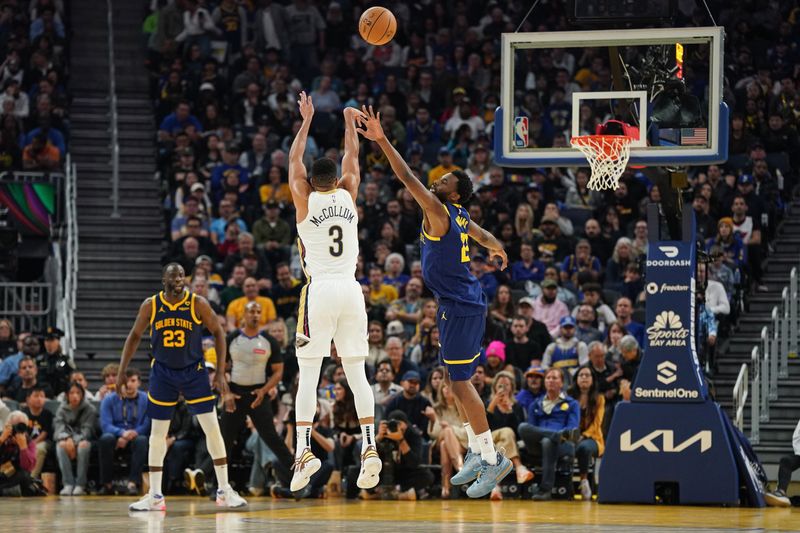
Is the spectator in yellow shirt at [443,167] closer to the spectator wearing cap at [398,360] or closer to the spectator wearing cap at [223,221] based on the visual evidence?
the spectator wearing cap at [223,221]

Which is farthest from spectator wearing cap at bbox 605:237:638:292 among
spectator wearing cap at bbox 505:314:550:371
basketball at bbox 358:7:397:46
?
basketball at bbox 358:7:397:46

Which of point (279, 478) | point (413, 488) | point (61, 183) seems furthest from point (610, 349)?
point (61, 183)

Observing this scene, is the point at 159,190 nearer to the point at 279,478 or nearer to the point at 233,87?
the point at 233,87

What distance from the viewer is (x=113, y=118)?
24.3 meters

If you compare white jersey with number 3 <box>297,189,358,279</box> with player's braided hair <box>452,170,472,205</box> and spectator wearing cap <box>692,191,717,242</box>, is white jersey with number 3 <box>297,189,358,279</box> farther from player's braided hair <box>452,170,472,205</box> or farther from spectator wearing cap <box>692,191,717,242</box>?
spectator wearing cap <box>692,191,717,242</box>

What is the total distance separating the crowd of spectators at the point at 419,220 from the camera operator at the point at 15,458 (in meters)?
0.53

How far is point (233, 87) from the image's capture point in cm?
2539

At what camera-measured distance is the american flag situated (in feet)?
46.3

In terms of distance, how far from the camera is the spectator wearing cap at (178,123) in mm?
24328

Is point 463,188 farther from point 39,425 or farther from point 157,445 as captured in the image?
point 39,425

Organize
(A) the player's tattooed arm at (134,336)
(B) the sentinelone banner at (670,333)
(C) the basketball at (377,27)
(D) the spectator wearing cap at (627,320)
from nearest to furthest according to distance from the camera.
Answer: (C) the basketball at (377,27) → (A) the player's tattooed arm at (134,336) → (B) the sentinelone banner at (670,333) → (D) the spectator wearing cap at (627,320)

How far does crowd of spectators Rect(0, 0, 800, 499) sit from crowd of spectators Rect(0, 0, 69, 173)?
1.68 metres

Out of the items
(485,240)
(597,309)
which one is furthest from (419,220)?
(485,240)

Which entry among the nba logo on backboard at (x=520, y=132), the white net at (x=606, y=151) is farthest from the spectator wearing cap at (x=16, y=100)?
the white net at (x=606, y=151)
